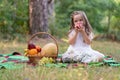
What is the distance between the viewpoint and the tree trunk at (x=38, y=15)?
13695mm

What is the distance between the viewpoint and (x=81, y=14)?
7379mm

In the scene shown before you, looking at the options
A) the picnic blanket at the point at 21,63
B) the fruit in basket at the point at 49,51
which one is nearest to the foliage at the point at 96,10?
the picnic blanket at the point at 21,63

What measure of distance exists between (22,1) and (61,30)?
178 cm

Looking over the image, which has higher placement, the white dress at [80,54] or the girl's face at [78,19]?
the girl's face at [78,19]

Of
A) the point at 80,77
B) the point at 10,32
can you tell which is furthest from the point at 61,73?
the point at 10,32

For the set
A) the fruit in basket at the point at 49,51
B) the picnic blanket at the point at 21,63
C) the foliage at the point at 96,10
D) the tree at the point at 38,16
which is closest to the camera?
the picnic blanket at the point at 21,63

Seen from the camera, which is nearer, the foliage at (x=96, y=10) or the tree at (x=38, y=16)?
the tree at (x=38, y=16)

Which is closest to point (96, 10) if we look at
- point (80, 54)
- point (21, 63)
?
point (80, 54)

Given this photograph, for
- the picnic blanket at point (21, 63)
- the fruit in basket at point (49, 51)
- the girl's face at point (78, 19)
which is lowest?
the picnic blanket at point (21, 63)

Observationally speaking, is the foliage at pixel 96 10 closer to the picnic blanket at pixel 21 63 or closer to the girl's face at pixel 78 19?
the picnic blanket at pixel 21 63

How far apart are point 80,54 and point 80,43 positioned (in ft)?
0.86

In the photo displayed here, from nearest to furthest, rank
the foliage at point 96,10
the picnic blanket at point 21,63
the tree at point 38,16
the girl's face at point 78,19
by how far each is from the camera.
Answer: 1. the picnic blanket at point 21,63
2. the girl's face at point 78,19
3. the tree at point 38,16
4. the foliage at point 96,10

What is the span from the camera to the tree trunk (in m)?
13.7

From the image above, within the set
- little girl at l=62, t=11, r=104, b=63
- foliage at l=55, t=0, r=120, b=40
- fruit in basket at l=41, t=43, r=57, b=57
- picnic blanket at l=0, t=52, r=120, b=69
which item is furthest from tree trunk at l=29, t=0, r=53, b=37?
fruit in basket at l=41, t=43, r=57, b=57
